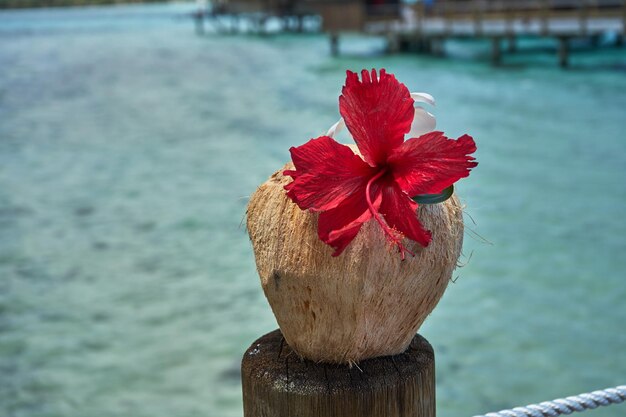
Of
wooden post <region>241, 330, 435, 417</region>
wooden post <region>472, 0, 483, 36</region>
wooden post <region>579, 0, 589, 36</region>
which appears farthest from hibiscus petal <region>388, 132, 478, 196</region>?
wooden post <region>472, 0, 483, 36</region>

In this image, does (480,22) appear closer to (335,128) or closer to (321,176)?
(335,128)

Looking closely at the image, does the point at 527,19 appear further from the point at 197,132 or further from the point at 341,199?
the point at 341,199

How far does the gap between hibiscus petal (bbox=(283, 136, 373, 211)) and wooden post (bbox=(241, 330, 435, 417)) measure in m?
0.31

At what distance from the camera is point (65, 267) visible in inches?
316

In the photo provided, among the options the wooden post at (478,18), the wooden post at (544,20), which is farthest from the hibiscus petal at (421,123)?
the wooden post at (478,18)

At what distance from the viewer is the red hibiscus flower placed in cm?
132

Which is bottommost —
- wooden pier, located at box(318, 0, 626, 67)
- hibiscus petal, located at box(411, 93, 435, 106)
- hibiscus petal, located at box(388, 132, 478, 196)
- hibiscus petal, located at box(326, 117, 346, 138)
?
wooden pier, located at box(318, 0, 626, 67)

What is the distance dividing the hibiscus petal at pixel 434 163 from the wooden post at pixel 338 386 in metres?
0.33

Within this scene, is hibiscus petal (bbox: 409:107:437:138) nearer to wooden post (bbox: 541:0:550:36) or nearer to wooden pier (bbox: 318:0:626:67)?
wooden pier (bbox: 318:0:626:67)

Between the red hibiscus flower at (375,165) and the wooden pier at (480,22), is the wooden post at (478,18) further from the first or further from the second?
the red hibiscus flower at (375,165)

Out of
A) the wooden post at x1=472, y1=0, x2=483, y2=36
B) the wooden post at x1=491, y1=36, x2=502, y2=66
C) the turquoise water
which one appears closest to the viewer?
the turquoise water

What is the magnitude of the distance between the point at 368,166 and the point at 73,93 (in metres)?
22.8

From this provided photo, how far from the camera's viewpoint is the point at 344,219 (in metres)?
1.33

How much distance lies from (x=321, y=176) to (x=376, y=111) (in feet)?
0.46
